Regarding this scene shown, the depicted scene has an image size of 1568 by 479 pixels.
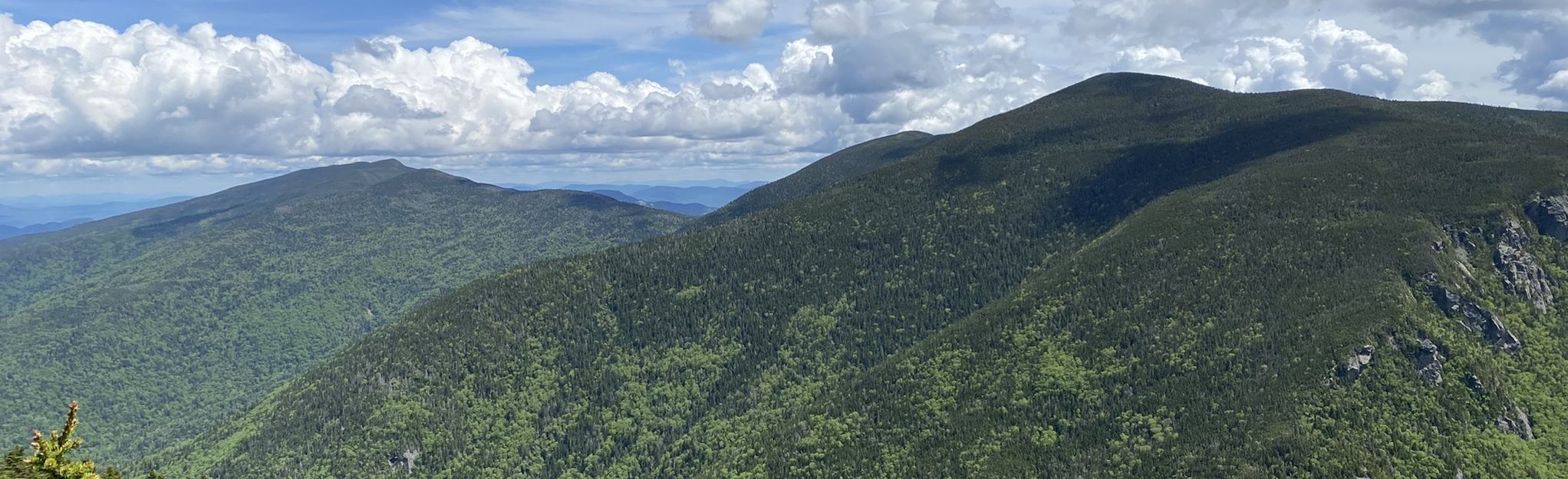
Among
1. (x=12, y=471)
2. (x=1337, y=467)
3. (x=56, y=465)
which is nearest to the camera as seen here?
(x=56, y=465)

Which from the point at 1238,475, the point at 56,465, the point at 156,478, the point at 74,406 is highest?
the point at 74,406

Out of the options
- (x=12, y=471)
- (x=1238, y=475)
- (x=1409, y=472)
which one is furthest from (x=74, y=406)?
(x=1409, y=472)

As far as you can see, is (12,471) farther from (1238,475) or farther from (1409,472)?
(1409,472)

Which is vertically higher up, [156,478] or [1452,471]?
[156,478]

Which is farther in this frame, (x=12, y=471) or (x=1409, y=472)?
(x=1409, y=472)

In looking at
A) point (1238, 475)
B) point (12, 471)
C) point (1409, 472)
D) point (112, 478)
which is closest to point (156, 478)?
point (112, 478)

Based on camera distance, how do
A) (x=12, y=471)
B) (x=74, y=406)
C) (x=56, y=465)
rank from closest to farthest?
(x=74, y=406)
(x=56, y=465)
(x=12, y=471)

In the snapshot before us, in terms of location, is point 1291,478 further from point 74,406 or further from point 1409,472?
point 74,406

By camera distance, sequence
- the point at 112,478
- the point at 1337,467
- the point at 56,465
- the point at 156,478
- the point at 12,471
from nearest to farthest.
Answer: the point at 56,465 → the point at 12,471 → the point at 112,478 → the point at 156,478 → the point at 1337,467

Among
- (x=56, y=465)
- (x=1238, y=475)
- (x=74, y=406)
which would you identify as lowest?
(x=1238, y=475)
